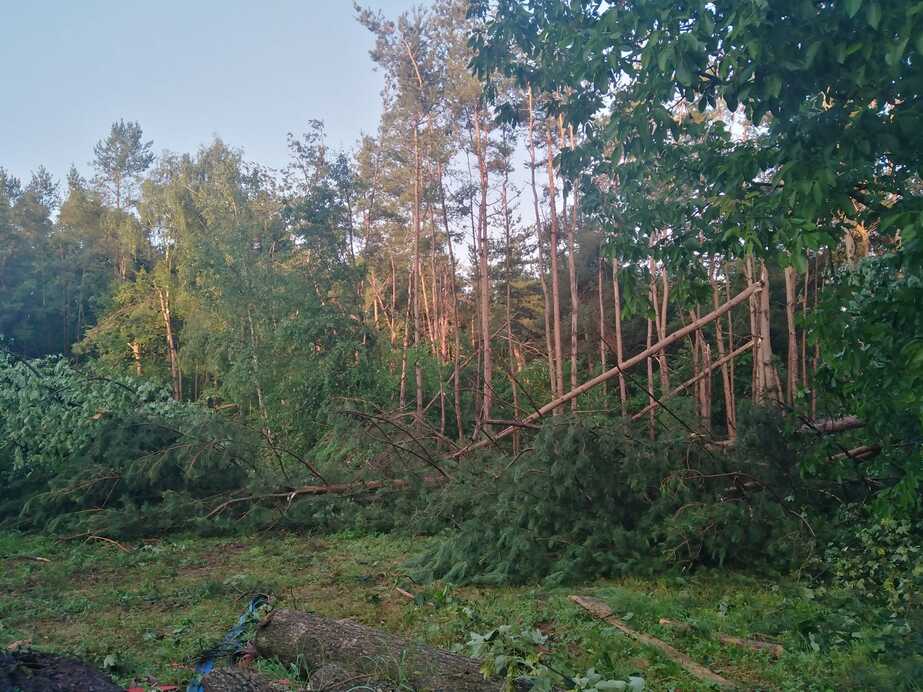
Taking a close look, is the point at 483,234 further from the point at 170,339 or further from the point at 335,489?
the point at 170,339

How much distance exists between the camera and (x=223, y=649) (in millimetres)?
4531

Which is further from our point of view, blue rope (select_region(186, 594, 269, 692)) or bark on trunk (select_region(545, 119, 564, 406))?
bark on trunk (select_region(545, 119, 564, 406))

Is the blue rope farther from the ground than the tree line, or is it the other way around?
the tree line

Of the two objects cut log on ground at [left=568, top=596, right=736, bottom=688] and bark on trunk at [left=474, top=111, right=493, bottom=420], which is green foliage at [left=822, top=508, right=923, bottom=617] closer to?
cut log on ground at [left=568, top=596, right=736, bottom=688]

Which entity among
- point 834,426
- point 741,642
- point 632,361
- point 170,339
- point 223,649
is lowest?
point 741,642

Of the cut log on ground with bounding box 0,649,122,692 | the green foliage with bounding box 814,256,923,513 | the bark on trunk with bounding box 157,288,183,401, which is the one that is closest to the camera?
the cut log on ground with bounding box 0,649,122,692

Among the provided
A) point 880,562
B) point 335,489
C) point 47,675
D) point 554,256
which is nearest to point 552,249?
point 554,256

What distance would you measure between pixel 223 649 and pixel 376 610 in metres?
1.53

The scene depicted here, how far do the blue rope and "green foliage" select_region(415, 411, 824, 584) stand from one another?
90.1 inches

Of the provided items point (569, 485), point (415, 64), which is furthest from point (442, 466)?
point (415, 64)

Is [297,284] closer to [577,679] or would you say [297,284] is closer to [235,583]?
[235,583]

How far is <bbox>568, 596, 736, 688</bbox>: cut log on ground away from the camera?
416cm

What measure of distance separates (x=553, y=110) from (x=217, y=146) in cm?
3211

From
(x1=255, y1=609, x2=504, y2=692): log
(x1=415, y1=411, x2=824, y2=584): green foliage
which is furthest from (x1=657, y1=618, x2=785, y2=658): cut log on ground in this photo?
(x1=255, y1=609, x2=504, y2=692): log
